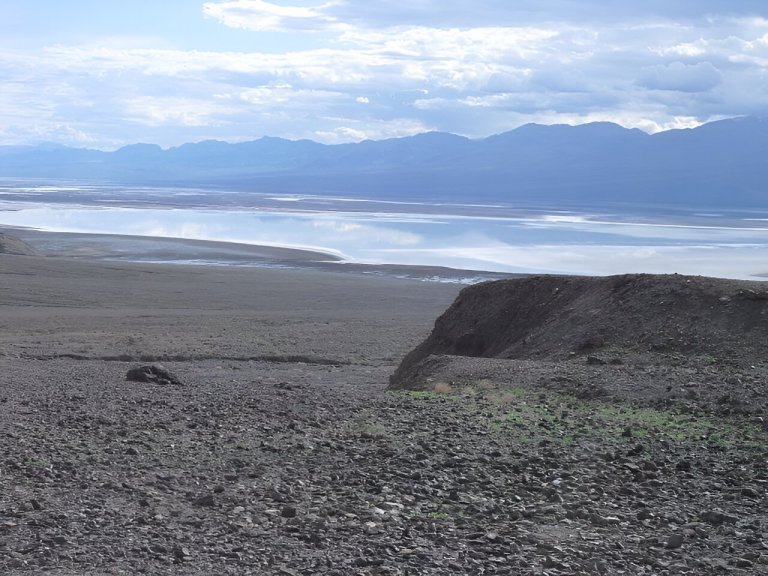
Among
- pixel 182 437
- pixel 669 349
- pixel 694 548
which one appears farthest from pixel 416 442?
pixel 669 349

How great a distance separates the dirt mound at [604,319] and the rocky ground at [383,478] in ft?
3.32

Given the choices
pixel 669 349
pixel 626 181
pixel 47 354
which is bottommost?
pixel 47 354

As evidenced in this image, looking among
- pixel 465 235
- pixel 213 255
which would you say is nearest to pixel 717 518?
pixel 213 255

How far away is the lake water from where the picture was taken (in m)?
52.3

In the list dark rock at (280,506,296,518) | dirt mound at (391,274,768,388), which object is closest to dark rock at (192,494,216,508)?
dark rock at (280,506,296,518)

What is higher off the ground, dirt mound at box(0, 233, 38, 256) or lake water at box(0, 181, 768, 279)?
lake water at box(0, 181, 768, 279)

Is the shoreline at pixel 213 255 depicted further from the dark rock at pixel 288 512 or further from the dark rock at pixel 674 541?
the dark rock at pixel 674 541

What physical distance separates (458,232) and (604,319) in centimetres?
5826

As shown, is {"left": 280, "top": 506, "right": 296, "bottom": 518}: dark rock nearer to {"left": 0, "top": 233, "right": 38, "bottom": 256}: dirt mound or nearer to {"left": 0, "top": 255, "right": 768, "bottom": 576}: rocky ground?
{"left": 0, "top": 255, "right": 768, "bottom": 576}: rocky ground

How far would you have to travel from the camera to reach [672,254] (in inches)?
2228

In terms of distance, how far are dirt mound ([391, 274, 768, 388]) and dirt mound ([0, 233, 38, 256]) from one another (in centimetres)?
3590

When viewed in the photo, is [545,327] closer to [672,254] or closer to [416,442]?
[416,442]

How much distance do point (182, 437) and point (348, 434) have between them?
1.68 meters

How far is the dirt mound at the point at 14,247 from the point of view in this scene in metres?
50.4
